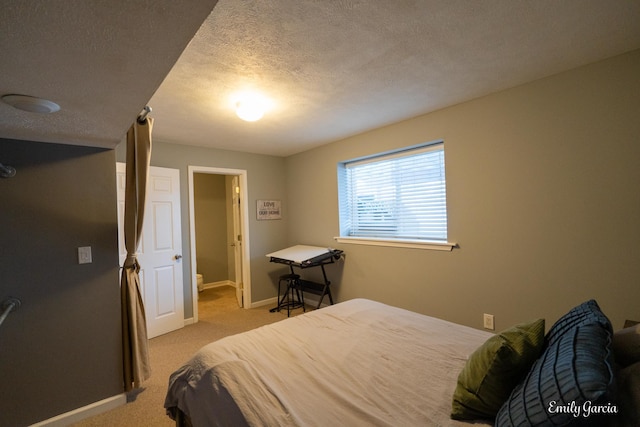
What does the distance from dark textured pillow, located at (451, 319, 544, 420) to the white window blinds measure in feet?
6.46

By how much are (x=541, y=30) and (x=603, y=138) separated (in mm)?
991

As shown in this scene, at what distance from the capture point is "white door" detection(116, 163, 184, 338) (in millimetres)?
3393

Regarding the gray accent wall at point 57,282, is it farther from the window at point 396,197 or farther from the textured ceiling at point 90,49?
the window at point 396,197

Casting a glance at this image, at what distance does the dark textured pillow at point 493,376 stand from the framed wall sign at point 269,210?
12.6ft

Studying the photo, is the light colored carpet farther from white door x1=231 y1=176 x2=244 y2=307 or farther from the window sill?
the window sill

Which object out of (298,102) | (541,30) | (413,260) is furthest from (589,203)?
(298,102)

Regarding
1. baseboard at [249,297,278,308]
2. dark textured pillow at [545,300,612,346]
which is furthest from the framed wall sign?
dark textured pillow at [545,300,612,346]

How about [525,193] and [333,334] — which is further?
[525,193]

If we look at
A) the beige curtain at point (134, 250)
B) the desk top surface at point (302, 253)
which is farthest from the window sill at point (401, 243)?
the beige curtain at point (134, 250)

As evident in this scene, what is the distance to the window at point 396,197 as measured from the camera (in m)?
3.03

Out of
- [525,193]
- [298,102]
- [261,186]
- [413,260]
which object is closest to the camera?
[525,193]

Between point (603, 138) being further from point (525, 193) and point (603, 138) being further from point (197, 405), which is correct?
point (197, 405)

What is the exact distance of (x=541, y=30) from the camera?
5.22 ft

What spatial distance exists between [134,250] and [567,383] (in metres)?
2.65
